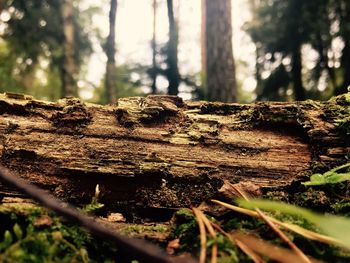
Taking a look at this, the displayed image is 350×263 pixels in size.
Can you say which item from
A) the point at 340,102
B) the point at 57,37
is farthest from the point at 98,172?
the point at 57,37

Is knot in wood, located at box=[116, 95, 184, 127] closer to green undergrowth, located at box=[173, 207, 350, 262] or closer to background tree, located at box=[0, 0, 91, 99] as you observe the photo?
green undergrowth, located at box=[173, 207, 350, 262]

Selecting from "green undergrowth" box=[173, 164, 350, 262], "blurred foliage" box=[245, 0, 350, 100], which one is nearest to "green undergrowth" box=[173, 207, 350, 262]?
"green undergrowth" box=[173, 164, 350, 262]

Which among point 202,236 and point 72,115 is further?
point 72,115

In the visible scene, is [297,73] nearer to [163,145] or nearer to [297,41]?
[297,41]

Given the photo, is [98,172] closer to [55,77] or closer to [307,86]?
[307,86]

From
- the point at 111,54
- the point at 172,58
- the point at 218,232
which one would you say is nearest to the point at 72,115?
the point at 218,232

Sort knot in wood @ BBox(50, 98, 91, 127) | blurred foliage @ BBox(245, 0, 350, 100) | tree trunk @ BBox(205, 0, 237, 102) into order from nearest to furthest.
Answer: knot in wood @ BBox(50, 98, 91, 127)
tree trunk @ BBox(205, 0, 237, 102)
blurred foliage @ BBox(245, 0, 350, 100)

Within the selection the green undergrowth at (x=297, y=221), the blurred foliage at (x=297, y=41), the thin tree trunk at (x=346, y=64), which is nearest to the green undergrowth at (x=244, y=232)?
the green undergrowth at (x=297, y=221)
